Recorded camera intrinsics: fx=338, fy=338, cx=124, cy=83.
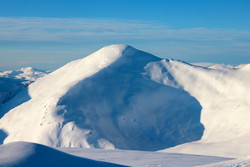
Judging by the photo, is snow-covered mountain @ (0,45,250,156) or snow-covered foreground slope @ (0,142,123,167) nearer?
snow-covered foreground slope @ (0,142,123,167)

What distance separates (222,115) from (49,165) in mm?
19275

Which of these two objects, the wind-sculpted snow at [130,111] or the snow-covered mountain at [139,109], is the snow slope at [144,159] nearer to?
the snow-covered mountain at [139,109]

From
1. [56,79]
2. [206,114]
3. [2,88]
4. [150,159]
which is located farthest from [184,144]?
[2,88]

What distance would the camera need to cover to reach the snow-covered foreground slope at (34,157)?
8336 millimetres

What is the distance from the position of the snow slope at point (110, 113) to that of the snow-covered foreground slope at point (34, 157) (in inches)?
477

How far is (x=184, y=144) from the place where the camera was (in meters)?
23.6

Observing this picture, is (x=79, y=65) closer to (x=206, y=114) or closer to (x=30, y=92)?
(x=30, y=92)

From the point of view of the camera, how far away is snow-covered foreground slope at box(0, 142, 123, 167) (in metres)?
8.34

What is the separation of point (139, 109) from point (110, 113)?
239 centimetres

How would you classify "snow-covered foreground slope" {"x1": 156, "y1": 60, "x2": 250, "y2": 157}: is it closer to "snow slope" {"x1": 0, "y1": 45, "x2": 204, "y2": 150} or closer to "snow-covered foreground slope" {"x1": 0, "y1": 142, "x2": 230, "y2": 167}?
"snow slope" {"x1": 0, "y1": 45, "x2": 204, "y2": 150}

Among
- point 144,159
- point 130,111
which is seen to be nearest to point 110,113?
point 130,111

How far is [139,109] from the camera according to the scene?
86.3ft

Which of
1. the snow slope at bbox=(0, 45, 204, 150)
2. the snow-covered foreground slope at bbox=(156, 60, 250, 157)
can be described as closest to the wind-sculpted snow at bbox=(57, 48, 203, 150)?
the snow slope at bbox=(0, 45, 204, 150)

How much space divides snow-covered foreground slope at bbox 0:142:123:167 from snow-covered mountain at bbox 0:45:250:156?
12052 millimetres
